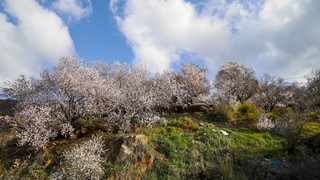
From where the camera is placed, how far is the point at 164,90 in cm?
1689

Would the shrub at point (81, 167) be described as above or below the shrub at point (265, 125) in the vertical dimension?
below

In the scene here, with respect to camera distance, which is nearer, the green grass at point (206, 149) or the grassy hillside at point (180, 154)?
the grassy hillside at point (180, 154)

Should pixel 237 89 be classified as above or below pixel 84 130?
above

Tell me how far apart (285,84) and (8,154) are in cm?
2096

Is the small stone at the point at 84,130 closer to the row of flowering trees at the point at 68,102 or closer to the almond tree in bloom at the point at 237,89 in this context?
the row of flowering trees at the point at 68,102

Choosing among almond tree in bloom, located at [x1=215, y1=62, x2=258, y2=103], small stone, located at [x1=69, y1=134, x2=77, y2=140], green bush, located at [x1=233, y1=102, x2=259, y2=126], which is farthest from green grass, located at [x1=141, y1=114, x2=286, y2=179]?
almond tree in bloom, located at [x1=215, y1=62, x2=258, y2=103]

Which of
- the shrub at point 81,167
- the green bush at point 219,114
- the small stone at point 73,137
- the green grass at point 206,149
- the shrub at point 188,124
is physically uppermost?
the green bush at point 219,114

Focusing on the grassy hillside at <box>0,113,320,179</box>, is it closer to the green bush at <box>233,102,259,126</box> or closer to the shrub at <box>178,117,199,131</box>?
the shrub at <box>178,117,199,131</box>

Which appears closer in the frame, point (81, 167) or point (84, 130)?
point (81, 167)

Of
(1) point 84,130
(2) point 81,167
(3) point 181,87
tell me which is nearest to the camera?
(2) point 81,167

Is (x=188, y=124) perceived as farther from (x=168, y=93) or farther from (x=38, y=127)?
(x=38, y=127)

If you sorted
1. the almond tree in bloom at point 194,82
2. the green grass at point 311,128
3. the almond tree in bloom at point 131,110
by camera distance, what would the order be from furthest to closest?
the almond tree in bloom at point 194,82 → the almond tree in bloom at point 131,110 → the green grass at point 311,128

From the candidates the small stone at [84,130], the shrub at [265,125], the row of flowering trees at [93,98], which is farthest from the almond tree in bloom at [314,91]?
the small stone at [84,130]

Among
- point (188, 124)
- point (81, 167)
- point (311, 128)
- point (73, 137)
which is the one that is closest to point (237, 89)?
point (311, 128)
